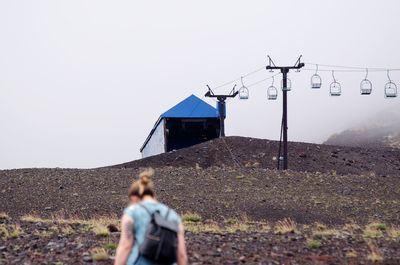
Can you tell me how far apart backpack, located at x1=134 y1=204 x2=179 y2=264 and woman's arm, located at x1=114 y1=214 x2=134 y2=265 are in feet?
0.51

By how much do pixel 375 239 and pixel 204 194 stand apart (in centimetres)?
1102

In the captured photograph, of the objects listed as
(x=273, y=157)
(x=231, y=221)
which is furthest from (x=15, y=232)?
(x=273, y=157)

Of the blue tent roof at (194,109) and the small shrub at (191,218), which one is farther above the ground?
the blue tent roof at (194,109)

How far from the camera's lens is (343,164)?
35.8m

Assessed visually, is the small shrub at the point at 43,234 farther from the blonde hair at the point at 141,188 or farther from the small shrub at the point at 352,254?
the blonde hair at the point at 141,188

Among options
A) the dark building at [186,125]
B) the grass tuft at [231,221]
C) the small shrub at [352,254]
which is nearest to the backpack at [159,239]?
the small shrub at [352,254]

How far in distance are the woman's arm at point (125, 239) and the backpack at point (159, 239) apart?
157 mm

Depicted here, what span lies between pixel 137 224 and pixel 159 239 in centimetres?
31

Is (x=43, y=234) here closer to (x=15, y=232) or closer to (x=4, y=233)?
(x=15, y=232)

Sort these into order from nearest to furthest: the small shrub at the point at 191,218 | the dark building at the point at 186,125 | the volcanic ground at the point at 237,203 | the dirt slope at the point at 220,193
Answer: the volcanic ground at the point at 237,203, the small shrub at the point at 191,218, the dirt slope at the point at 220,193, the dark building at the point at 186,125

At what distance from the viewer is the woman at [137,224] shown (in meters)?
5.38

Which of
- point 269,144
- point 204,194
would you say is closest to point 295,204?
point 204,194

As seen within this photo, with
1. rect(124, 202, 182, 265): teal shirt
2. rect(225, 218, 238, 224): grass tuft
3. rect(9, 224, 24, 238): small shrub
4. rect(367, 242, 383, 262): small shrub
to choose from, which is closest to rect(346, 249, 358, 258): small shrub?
rect(367, 242, 383, 262): small shrub

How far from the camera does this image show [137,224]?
17.7 ft
